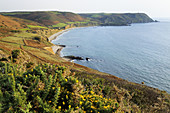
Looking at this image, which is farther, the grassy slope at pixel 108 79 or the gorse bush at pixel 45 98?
the grassy slope at pixel 108 79

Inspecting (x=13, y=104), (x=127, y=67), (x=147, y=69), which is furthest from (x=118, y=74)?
(x=13, y=104)

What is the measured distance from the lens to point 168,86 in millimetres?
44688

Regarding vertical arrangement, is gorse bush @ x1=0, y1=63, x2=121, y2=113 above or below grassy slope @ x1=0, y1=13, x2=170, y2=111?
above

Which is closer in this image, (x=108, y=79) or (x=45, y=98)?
(x=45, y=98)

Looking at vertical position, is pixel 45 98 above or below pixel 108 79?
above

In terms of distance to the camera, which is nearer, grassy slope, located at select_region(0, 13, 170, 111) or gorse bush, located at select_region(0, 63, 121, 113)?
gorse bush, located at select_region(0, 63, 121, 113)

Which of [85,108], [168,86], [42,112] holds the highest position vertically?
[42,112]

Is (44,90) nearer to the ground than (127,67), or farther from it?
farther from it

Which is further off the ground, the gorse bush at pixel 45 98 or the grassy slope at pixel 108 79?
the gorse bush at pixel 45 98

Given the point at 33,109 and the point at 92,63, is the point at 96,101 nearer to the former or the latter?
the point at 33,109

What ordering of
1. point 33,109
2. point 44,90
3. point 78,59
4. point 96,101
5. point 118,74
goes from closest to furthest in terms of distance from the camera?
point 33,109 < point 44,90 < point 96,101 < point 118,74 < point 78,59

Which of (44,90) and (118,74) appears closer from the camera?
(44,90)

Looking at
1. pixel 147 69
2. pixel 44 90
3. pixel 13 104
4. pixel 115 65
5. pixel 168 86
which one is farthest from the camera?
pixel 115 65

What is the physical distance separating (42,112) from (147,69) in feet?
194
